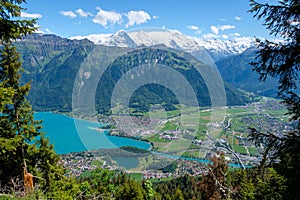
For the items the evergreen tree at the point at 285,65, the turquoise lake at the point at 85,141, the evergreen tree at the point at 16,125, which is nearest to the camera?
the evergreen tree at the point at 285,65

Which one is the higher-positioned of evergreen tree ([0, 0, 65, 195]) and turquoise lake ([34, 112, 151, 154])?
evergreen tree ([0, 0, 65, 195])

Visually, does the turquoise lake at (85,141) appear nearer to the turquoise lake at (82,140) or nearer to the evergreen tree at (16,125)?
the turquoise lake at (82,140)

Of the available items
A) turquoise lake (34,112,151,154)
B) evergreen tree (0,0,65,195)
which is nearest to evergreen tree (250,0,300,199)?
evergreen tree (0,0,65,195)

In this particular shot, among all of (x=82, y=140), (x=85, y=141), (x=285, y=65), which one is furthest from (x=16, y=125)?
(x=82, y=140)

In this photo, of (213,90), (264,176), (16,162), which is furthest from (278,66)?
(213,90)

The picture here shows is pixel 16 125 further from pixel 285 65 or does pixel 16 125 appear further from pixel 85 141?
pixel 85 141

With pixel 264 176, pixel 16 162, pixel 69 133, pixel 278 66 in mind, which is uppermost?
pixel 278 66

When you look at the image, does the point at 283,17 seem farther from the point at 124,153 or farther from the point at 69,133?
the point at 69,133

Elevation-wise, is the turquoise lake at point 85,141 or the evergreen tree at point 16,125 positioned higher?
the evergreen tree at point 16,125

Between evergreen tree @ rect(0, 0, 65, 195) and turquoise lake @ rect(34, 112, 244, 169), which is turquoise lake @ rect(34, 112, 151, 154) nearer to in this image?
turquoise lake @ rect(34, 112, 244, 169)

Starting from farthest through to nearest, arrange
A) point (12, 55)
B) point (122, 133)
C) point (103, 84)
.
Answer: point (103, 84)
point (122, 133)
point (12, 55)

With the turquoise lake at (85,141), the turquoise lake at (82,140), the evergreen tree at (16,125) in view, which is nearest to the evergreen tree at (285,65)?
the evergreen tree at (16,125)
